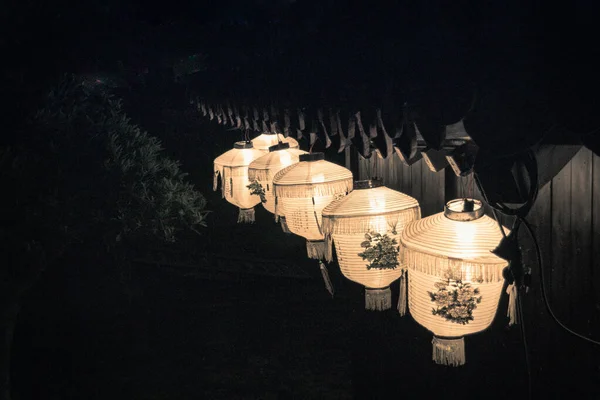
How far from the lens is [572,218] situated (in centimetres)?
323

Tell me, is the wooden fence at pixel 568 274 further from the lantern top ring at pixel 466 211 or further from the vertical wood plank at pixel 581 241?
the lantern top ring at pixel 466 211

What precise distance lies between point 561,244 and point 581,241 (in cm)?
17

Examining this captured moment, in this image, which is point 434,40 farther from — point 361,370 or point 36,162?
point 36,162

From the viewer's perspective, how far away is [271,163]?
562cm

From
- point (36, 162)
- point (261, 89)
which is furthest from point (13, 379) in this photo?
point (261, 89)

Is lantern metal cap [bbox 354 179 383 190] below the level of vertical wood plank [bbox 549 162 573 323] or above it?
above

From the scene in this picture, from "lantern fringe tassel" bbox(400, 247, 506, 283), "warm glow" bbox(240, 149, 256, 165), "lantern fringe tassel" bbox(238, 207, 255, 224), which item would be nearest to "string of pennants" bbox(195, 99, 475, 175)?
"lantern fringe tassel" bbox(400, 247, 506, 283)

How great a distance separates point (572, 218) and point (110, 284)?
12.4 meters

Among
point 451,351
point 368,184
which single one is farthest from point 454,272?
point 368,184

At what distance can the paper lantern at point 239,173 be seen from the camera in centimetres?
648

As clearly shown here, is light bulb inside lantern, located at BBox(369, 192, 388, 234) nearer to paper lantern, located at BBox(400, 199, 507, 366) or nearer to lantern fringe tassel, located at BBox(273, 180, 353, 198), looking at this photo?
paper lantern, located at BBox(400, 199, 507, 366)

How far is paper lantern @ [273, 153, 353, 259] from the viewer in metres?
4.44

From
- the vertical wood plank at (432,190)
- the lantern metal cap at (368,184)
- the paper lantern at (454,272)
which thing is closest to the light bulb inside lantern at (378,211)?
the lantern metal cap at (368,184)

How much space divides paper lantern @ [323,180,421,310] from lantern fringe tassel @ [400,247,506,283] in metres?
0.65
